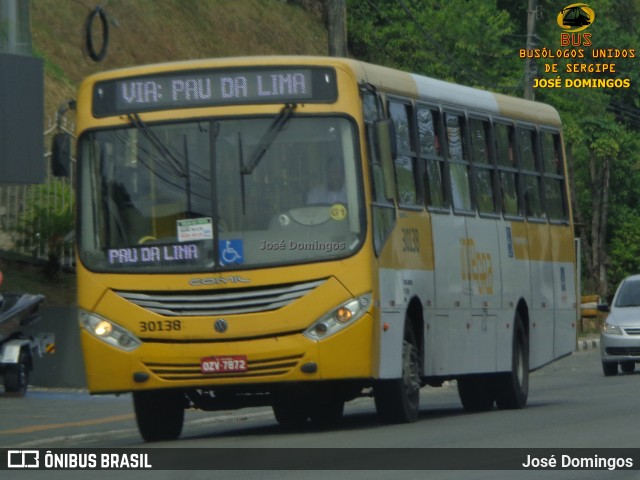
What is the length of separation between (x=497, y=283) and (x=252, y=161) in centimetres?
481

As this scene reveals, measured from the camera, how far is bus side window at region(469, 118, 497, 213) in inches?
717

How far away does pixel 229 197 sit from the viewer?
48.0 feet

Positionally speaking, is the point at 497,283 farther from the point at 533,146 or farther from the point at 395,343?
the point at 395,343

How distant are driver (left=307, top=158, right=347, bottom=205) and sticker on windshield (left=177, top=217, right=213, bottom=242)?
2.85ft

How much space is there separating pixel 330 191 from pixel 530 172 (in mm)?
5806

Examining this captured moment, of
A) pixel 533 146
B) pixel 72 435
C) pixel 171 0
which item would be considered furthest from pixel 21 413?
pixel 171 0

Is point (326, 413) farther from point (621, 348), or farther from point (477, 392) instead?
point (621, 348)

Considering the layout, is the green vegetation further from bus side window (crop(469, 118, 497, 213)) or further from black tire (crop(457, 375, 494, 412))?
bus side window (crop(469, 118, 497, 213))

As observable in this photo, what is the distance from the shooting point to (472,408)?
19500 millimetres

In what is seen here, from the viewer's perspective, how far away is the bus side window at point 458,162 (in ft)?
57.5

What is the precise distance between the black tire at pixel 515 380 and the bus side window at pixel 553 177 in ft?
6.09

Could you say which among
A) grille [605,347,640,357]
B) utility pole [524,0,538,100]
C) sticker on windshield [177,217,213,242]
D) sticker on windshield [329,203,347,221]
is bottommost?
grille [605,347,640,357]

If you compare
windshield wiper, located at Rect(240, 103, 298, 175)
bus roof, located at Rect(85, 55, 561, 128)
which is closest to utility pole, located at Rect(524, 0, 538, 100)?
bus roof, located at Rect(85, 55, 561, 128)

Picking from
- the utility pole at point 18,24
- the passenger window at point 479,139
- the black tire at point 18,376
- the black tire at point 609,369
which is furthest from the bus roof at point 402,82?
the black tire at point 609,369
